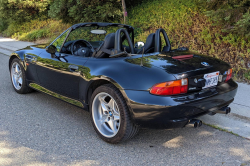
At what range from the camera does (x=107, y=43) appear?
3395 mm

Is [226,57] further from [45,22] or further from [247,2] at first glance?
[45,22]

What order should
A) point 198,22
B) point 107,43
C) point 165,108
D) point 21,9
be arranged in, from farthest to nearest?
point 21,9 → point 198,22 → point 107,43 → point 165,108

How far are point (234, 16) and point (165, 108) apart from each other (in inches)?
181

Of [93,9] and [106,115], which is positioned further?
[93,9]

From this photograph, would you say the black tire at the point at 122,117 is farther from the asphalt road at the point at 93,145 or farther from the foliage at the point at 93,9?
the foliage at the point at 93,9

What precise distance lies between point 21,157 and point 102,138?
96 cm

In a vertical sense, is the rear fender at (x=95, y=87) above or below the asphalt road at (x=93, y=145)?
above

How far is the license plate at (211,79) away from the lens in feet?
9.59

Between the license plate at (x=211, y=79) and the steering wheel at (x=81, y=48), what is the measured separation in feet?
6.08

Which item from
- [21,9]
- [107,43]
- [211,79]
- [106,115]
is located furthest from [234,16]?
[21,9]

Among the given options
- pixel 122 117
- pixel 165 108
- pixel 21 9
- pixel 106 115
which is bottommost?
pixel 106 115

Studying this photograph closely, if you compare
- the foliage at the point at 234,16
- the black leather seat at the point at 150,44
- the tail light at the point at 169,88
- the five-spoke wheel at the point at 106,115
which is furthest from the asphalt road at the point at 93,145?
the foliage at the point at 234,16

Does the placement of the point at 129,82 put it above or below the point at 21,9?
below

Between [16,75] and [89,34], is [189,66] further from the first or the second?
[16,75]
